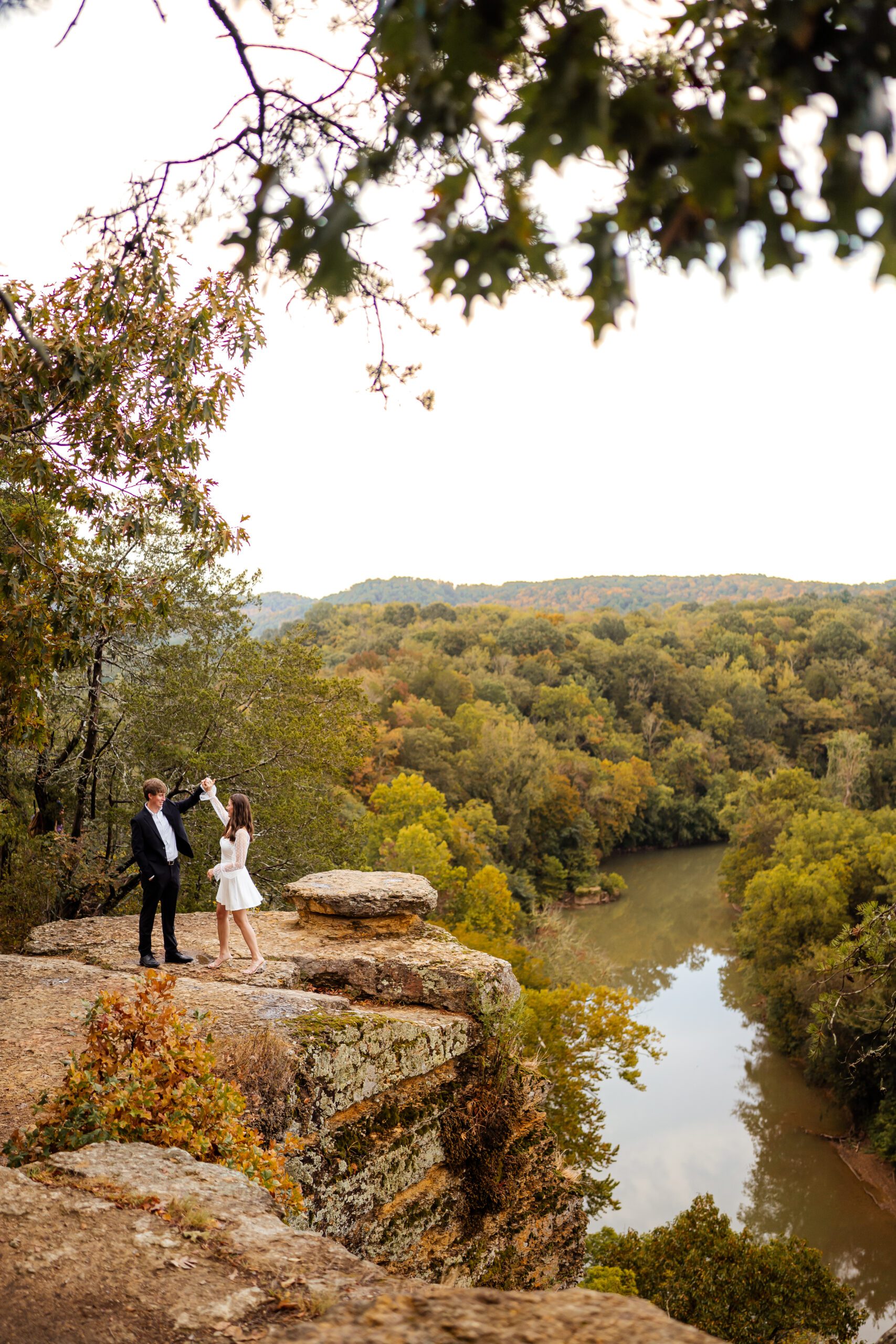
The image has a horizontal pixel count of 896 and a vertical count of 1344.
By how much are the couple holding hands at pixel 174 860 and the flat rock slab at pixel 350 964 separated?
0.43 meters

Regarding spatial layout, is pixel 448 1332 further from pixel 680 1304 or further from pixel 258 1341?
pixel 680 1304

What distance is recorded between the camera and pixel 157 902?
658 cm

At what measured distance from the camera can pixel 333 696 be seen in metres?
14.9

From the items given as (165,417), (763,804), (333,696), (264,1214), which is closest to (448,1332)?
(264,1214)

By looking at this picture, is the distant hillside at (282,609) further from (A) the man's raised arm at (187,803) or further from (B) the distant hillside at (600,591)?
(A) the man's raised arm at (187,803)

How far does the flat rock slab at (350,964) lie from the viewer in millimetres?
7253

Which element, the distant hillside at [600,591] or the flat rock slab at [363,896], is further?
the distant hillside at [600,591]

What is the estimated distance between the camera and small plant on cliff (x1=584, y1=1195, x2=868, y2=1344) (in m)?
11.2

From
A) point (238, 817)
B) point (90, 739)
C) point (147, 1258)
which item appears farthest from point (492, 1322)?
point (90, 739)

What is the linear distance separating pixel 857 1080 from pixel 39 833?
18.3 metres

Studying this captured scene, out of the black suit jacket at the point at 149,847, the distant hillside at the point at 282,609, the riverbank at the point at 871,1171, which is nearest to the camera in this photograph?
the black suit jacket at the point at 149,847

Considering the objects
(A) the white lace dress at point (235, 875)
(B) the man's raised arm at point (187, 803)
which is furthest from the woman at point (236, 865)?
(B) the man's raised arm at point (187, 803)

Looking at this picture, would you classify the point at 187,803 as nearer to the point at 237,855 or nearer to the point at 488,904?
the point at 237,855

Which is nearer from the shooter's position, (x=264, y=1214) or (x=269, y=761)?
(x=264, y=1214)
